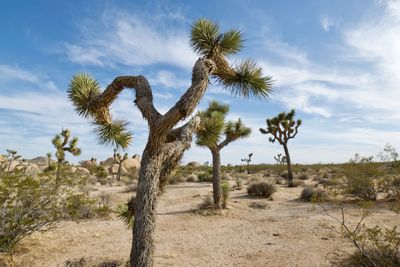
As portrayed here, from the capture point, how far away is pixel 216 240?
25.1 feet

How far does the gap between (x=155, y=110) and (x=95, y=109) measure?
1520mm

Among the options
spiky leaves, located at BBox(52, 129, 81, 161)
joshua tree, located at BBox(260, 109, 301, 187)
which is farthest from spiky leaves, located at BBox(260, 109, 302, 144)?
spiky leaves, located at BBox(52, 129, 81, 161)

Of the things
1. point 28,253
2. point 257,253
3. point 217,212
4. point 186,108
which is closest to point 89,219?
point 28,253

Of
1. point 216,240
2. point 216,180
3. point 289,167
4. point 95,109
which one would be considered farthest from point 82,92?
point 289,167

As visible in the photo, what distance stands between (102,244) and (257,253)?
359cm

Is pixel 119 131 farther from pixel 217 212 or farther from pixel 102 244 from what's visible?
pixel 217 212

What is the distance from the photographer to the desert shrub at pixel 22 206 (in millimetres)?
5855

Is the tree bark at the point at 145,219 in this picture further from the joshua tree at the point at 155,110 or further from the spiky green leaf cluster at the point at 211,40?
the spiky green leaf cluster at the point at 211,40

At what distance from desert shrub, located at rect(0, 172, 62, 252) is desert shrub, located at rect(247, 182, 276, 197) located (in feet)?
32.2

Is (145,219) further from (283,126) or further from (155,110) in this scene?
(283,126)

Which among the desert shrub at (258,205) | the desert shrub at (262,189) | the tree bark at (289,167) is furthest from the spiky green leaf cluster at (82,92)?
the tree bark at (289,167)

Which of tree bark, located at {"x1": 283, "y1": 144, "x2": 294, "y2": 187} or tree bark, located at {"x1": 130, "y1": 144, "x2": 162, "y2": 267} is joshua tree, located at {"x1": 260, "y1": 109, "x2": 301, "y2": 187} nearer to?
tree bark, located at {"x1": 283, "y1": 144, "x2": 294, "y2": 187}

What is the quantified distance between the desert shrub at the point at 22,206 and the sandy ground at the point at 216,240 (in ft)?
1.94

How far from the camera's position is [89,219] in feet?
32.6
